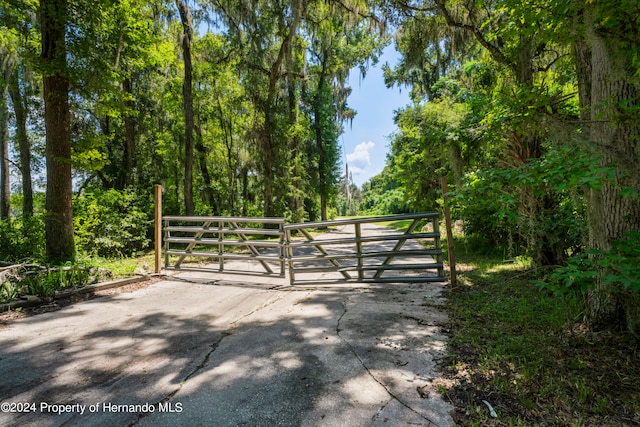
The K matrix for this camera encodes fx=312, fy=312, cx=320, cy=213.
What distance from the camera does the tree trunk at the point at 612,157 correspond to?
289 cm

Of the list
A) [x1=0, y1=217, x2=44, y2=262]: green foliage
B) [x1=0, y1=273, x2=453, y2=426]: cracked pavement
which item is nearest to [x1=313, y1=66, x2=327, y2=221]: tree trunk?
[x1=0, y1=217, x2=44, y2=262]: green foliage

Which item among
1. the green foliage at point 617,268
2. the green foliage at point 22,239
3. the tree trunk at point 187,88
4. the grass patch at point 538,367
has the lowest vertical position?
the grass patch at point 538,367

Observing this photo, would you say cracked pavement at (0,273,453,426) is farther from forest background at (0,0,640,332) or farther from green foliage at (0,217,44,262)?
green foliage at (0,217,44,262)

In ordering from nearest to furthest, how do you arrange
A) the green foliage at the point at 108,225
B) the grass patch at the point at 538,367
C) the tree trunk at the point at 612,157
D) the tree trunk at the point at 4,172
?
the grass patch at the point at 538,367, the tree trunk at the point at 612,157, the green foliage at the point at 108,225, the tree trunk at the point at 4,172

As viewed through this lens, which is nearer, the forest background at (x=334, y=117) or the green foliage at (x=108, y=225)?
the forest background at (x=334, y=117)

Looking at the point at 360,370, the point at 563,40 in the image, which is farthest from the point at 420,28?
the point at 360,370

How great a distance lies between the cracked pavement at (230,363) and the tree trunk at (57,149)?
311cm

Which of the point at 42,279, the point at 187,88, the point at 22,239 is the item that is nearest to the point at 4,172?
the point at 187,88

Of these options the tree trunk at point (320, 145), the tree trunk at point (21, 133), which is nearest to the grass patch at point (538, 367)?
the tree trunk at point (21, 133)

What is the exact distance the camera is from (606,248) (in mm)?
3105

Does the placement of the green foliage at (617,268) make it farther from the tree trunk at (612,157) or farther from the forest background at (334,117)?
the tree trunk at (612,157)

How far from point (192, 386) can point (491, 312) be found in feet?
11.8

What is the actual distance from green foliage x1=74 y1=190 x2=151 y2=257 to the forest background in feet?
0.19

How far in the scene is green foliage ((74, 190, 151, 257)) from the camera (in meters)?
9.05
